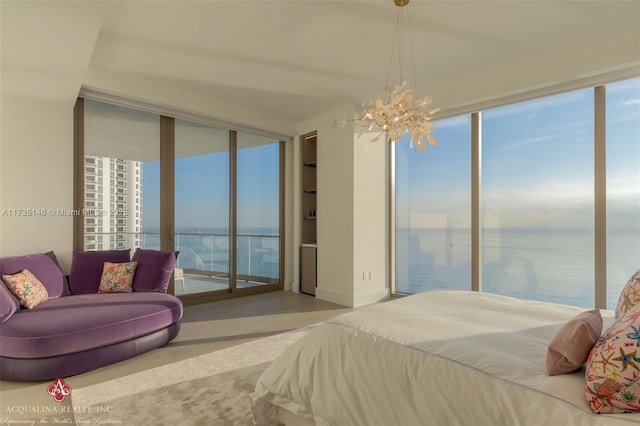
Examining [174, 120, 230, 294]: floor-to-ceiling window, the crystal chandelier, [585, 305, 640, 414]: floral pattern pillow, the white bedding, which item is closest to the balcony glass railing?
[174, 120, 230, 294]: floor-to-ceiling window

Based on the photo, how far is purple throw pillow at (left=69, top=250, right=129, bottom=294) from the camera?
3623mm

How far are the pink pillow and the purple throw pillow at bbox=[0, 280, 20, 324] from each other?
366 cm

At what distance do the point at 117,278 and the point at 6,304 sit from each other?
1.02m

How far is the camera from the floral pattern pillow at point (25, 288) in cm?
299

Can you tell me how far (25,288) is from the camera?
119 inches

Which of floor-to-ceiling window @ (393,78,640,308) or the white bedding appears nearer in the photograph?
the white bedding

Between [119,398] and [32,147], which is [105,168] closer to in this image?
[32,147]

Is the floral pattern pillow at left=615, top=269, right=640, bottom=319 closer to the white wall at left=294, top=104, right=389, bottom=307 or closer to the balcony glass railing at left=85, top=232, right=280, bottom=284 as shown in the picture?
the white wall at left=294, top=104, right=389, bottom=307

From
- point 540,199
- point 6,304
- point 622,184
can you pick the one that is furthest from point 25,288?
point 622,184

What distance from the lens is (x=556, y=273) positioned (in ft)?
13.0

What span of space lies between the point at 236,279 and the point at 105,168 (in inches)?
96.8

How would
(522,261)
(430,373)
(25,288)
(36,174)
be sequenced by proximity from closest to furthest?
(430,373)
(25,288)
(36,174)
(522,261)

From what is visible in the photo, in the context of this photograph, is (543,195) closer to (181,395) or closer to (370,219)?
(370,219)

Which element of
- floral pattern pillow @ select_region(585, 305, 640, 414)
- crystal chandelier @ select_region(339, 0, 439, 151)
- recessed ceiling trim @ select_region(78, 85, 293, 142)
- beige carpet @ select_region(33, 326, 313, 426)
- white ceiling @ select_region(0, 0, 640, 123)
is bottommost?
beige carpet @ select_region(33, 326, 313, 426)
